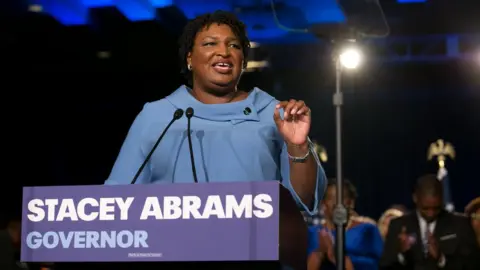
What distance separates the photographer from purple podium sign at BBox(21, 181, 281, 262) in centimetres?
154

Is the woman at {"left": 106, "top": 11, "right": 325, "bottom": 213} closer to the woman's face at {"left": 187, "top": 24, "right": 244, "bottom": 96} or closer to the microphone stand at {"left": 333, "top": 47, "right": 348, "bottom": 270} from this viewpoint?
the woman's face at {"left": 187, "top": 24, "right": 244, "bottom": 96}

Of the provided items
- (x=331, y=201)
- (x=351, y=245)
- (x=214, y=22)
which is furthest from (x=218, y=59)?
(x=331, y=201)

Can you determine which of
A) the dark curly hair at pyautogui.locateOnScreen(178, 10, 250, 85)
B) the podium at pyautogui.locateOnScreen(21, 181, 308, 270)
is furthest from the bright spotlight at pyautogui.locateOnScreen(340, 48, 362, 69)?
the podium at pyautogui.locateOnScreen(21, 181, 308, 270)

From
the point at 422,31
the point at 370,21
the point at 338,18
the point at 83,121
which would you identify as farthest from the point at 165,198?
the point at 83,121

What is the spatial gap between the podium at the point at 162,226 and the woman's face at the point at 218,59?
1.65 feet

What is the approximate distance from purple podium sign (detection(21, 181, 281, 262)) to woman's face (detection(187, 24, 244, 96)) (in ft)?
1.77

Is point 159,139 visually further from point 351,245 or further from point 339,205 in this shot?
point 351,245

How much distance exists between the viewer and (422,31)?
732 centimetres

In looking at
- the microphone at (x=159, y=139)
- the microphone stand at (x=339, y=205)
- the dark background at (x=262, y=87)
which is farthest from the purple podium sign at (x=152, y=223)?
the dark background at (x=262, y=87)

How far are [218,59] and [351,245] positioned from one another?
9.32ft

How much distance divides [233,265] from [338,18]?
548cm

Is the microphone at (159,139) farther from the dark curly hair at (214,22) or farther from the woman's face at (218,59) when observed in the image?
the dark curly hair at (214,22)

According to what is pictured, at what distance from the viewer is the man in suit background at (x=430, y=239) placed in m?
4.37

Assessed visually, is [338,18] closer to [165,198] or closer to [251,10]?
[251,10]
